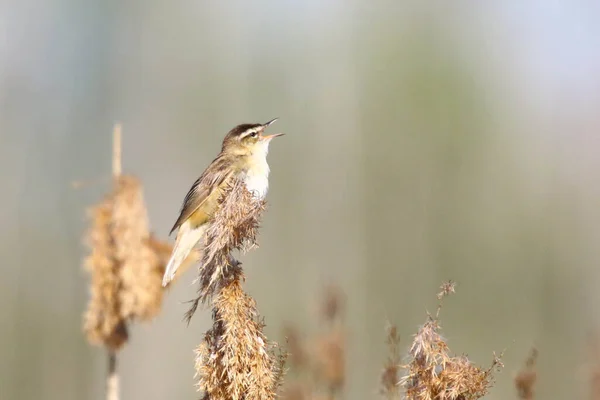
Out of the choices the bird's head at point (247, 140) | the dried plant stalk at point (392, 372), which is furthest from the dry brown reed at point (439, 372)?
the bird's head at point (247, 140)

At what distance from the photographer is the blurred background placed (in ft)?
36.9

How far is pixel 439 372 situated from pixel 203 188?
7.46 feet

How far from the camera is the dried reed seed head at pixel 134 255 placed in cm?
346

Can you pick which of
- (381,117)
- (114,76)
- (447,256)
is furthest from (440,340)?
(381,117)

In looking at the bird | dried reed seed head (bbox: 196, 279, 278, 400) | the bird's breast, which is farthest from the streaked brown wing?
dried reed seed head (bbox: 196, 279, 278, 400)

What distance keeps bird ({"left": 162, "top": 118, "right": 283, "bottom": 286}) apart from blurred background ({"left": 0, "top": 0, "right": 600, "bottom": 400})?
3.35 meters

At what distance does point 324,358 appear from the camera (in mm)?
3184

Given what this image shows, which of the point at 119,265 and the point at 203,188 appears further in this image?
the point at 203,188

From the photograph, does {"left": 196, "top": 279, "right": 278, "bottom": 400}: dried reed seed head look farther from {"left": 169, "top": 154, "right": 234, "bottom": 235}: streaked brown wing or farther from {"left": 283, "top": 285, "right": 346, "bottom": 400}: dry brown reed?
{"left": 169, "top": 154, "right": 234, "bottom": 235}: streaked brown wing

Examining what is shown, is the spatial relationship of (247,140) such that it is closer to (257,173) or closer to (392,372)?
(257,173)

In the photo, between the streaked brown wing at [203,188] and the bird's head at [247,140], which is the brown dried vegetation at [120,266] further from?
the bird's head at [247,140]

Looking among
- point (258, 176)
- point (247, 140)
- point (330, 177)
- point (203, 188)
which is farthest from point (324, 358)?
point (330, 177)

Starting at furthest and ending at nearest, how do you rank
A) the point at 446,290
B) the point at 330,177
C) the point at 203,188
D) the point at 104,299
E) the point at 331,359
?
the point at 330,177 → the point at 203,188 → the point at 104,299 → the point at 331,359 → the point at 446,290

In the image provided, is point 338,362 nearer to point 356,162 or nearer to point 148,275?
point 148,275
